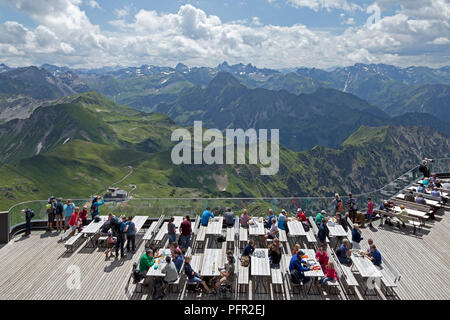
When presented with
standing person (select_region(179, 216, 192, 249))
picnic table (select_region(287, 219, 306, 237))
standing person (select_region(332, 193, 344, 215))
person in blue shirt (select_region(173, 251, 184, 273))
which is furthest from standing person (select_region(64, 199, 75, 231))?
standing person (select_region(332, 193, 344, 215))

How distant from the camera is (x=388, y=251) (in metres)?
17.4

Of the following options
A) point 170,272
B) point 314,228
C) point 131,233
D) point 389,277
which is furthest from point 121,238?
point 389,277

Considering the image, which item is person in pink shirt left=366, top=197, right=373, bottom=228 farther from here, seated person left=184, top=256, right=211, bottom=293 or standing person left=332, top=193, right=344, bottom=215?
seated person left=184, top=256, right=211, bottom=293

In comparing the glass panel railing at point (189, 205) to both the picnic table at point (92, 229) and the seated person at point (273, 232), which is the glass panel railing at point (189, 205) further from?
the seated person at point (273, 232)

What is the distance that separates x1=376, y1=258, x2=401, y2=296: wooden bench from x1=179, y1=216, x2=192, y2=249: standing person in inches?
336

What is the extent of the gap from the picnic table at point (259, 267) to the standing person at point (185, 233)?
135 inches

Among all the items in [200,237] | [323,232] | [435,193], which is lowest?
[200,237]

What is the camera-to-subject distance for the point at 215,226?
719 inches

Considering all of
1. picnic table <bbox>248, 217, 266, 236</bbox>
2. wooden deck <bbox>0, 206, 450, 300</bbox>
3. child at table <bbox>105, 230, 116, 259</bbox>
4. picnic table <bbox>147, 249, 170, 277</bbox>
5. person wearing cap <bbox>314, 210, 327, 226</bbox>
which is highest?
person wearing cap <bbox>314, 210, 327, 226</bbox>

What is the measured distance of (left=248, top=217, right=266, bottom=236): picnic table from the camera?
1738cm

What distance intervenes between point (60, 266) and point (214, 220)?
26.0 feet

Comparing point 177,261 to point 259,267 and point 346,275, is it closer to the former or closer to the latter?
point 259,267

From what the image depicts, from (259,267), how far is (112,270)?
667 centimetres
